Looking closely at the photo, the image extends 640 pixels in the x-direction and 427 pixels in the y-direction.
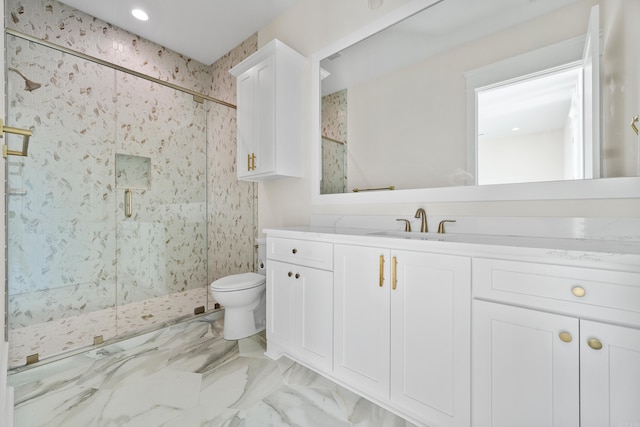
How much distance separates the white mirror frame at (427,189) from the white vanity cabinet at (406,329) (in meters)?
0.51

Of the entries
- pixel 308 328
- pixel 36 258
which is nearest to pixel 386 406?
pixel 308 328

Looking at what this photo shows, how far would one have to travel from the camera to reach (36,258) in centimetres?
192

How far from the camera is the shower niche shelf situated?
2385 millimetres

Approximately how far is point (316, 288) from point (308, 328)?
0.26 metres

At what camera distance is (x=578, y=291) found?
871 mm

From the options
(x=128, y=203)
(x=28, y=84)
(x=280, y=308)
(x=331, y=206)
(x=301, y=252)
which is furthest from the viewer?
(x=128, y=203)

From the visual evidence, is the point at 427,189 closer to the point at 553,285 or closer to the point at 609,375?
the point at 553,285

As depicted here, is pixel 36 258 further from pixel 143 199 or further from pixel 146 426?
pixel 146 426

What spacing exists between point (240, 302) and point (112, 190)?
144 centimetres

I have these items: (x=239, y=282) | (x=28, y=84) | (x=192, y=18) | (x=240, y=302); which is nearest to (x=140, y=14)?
(x=192, y=18)

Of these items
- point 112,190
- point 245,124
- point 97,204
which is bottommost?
point 97,204

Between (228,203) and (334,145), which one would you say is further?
(228,203)

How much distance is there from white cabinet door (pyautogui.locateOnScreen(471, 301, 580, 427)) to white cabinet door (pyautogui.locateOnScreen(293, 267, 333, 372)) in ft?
2.40

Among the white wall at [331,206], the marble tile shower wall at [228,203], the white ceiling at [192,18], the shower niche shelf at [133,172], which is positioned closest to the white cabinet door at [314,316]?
the white wall at [331,206]
